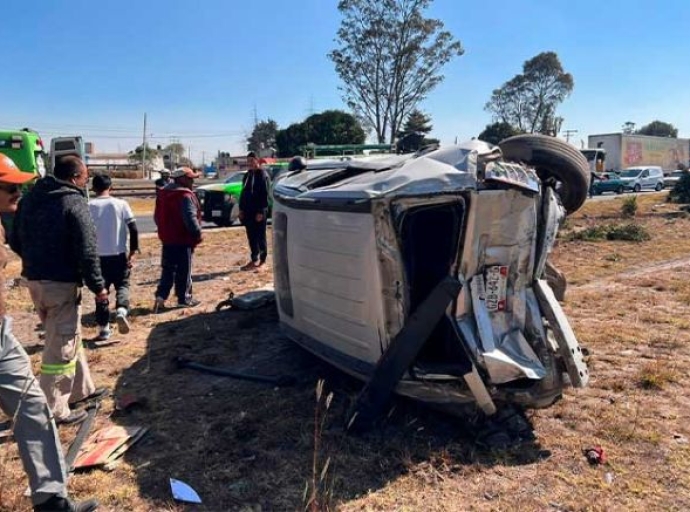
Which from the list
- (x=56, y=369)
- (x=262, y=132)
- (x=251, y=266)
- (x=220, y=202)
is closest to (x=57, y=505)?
(x=56, y=369)

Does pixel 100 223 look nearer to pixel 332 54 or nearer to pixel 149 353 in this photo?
pixel 149 353

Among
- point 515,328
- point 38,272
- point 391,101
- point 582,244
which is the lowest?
point 582,244

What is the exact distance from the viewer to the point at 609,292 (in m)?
6.89

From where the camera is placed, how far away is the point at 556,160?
12.1 ft

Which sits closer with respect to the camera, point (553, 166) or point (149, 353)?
point (553, 166)

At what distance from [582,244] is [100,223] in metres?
8.72

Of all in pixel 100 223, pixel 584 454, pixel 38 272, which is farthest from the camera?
pixel 100 223

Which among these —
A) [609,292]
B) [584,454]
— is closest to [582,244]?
[609,292]

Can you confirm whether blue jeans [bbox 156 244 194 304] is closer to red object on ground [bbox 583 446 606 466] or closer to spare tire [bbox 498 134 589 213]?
spare tire [bbox 498 134 589 213]

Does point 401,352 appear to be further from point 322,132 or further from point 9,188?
point 322,132

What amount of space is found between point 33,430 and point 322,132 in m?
34.4

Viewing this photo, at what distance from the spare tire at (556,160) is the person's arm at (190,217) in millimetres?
3567

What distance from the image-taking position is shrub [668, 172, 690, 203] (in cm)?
1931

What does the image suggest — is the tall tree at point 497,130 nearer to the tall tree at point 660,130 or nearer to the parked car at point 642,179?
the parked car at point 642,179
